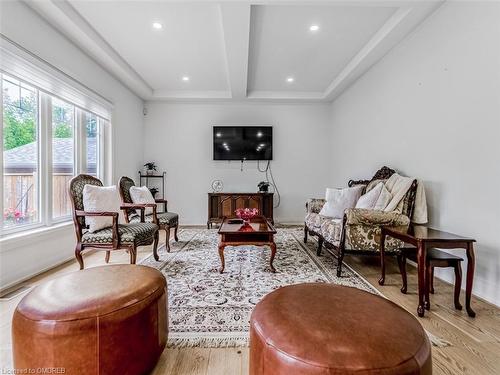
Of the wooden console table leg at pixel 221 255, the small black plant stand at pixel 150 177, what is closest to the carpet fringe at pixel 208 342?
the wooden console table leg at pixel 221 255

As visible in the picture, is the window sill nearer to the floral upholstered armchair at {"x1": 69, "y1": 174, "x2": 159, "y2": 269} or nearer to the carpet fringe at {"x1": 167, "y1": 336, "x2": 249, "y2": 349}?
the floral upholstered armchair at {"x1": 69, "y1": 174, "x2": 159, "y2": 269}

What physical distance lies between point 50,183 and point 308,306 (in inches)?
120

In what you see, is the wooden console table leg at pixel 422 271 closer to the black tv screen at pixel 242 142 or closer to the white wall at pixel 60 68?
the white wall at pixel 60 68

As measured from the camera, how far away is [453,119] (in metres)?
2.24

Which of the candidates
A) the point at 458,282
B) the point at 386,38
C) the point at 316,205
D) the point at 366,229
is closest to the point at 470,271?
the point at 458,282

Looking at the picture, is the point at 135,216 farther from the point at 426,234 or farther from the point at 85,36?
the point at 426,234

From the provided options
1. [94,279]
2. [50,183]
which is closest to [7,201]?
[50,183]

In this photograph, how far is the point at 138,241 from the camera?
238 centimetres

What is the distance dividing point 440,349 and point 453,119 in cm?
194

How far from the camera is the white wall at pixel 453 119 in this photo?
1.89 metres

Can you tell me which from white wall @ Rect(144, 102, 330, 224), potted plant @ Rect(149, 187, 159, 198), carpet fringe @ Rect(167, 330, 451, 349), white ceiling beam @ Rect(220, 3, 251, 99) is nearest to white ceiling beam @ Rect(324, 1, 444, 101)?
white wall @ Rect(144, 102, 330, 224)

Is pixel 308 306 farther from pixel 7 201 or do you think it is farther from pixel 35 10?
pixel 35 10

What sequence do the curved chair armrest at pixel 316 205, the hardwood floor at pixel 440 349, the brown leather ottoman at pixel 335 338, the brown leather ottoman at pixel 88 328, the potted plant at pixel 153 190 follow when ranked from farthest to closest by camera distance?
the potted plant at pixel 153 190, the curved chair armrest at pixel 316 205, the hardwood floor at pixel 440 349, the brown leather ottoman at pixel 88 328, the brown leather ottoman at pixel 335 338

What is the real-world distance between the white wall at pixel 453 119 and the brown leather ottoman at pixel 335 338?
1646mm
